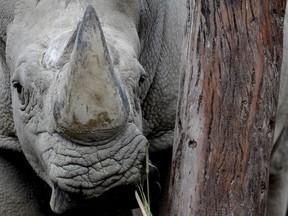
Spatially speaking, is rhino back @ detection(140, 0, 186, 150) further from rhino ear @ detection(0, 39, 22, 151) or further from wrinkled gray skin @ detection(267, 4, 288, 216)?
wrinkled gray skin @ detection(267, 4, 288, 216)

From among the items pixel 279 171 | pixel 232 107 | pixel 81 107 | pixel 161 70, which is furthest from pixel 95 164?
pixel 279 171

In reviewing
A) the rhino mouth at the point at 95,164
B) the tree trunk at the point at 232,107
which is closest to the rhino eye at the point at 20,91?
the rhino mouth at the point at 95,164

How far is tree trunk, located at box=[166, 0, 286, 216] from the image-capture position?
366 centimetres

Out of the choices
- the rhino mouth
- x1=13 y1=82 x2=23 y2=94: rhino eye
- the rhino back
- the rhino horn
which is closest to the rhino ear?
x1=13 y1=82 x2=23 y2=94: rhino eye

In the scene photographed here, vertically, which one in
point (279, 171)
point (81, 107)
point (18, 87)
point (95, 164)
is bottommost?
point (279, 171)

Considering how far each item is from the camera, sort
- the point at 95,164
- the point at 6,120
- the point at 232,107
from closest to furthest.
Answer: the point at 232,107, the point at 95,164, the point at 6,120

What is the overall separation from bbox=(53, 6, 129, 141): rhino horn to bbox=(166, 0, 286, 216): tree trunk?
29 cm

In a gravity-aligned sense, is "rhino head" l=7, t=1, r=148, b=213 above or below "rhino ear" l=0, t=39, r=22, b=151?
above

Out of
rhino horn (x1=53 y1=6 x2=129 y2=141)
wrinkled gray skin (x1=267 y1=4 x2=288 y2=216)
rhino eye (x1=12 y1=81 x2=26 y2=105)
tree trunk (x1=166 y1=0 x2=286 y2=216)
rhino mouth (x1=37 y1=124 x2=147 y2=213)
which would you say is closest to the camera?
tree trunk (x1=166 y1=0 x2=286 y2=216)

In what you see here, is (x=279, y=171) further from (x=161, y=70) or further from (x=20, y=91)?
(x=20, y=91)

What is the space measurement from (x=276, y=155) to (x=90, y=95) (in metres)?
3.08

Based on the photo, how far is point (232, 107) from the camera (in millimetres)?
3666

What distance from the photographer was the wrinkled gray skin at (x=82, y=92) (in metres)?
3.80

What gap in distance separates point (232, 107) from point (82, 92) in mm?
526
